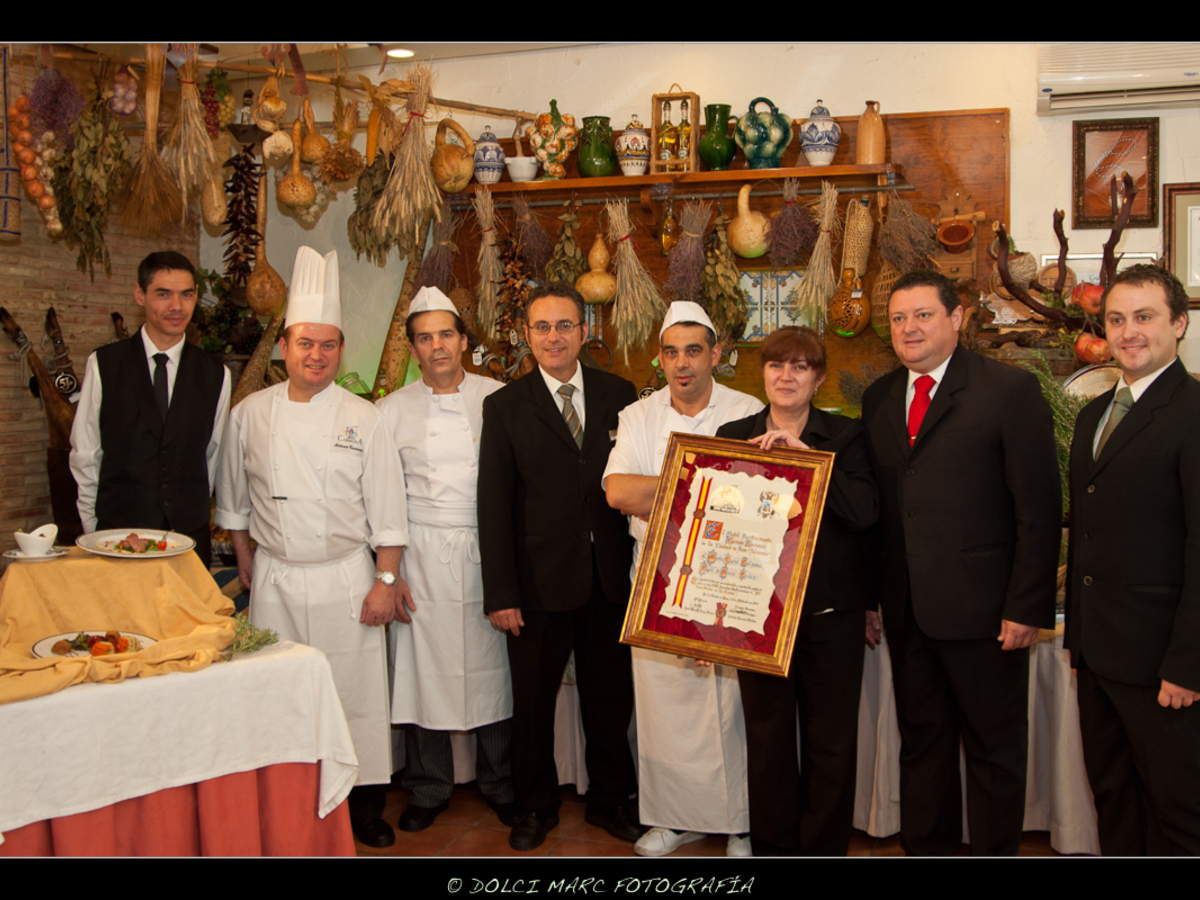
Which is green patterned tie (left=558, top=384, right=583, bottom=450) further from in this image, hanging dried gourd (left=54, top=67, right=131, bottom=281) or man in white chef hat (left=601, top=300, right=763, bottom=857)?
hanging dried gourd (left=54, top=67, right=131, bottom=281)

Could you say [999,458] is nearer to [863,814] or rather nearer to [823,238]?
[863,814]

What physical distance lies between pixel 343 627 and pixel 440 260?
7.15ft

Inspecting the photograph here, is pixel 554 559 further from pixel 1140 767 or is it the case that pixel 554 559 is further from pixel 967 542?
pixel 1140 767

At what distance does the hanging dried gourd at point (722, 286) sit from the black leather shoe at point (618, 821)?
7.33ft

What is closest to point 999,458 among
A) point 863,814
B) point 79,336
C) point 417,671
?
point 863,814

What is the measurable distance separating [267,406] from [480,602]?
1.03 metres

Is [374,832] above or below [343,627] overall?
below

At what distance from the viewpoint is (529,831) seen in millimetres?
3295

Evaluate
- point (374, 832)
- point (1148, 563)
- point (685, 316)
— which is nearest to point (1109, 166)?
point (685, 316)

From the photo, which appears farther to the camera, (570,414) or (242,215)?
(242,215)

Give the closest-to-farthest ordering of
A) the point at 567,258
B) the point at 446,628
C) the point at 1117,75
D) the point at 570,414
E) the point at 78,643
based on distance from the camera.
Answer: the point at 78,643 < the point at 570,414 < the point at 446,628 < the point at 1117,75 < the point at 567,258

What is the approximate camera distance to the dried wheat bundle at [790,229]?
4.35 meters

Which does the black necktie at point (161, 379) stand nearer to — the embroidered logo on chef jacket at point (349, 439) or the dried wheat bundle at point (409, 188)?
the embroidered logo on chef jacket at point (349, 439)

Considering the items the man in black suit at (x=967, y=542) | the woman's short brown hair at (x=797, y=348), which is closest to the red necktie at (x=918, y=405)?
the man in black suit at (x=967, y=542)
